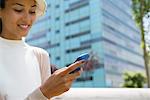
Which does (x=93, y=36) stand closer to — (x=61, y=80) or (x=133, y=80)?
(x=133, y=80)

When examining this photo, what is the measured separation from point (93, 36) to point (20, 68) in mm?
40265

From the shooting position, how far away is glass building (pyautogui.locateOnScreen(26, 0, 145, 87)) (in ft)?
135

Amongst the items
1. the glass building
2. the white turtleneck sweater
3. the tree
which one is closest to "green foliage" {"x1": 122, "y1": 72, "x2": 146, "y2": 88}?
the tree

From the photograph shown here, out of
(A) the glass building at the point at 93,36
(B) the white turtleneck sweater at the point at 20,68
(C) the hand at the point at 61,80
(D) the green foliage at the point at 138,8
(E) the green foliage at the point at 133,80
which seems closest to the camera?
(C) the hand at the point at 61,80

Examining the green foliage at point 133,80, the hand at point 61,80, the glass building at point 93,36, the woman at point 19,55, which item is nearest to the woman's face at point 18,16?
the woman at point 19,55

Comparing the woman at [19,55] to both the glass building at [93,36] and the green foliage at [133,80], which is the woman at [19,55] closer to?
the green foliage at [133,80]

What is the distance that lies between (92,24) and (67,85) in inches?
1618

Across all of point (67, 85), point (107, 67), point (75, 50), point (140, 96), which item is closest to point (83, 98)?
point (140, 96)

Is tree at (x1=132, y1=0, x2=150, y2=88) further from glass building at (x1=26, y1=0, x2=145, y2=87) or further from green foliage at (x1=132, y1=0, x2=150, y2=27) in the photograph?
glass building at (x1=26, y1=0, x2=145, y2=87)

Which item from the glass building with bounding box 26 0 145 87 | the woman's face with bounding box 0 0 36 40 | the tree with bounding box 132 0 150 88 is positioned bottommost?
the woman's face with bounding box 0 0 36 40

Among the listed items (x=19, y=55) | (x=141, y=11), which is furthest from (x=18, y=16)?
(x=141, y=11)

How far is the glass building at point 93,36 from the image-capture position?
41.2 meters

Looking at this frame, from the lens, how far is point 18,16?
1.34 meters

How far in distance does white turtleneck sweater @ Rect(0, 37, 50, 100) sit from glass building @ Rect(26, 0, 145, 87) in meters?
36.2
